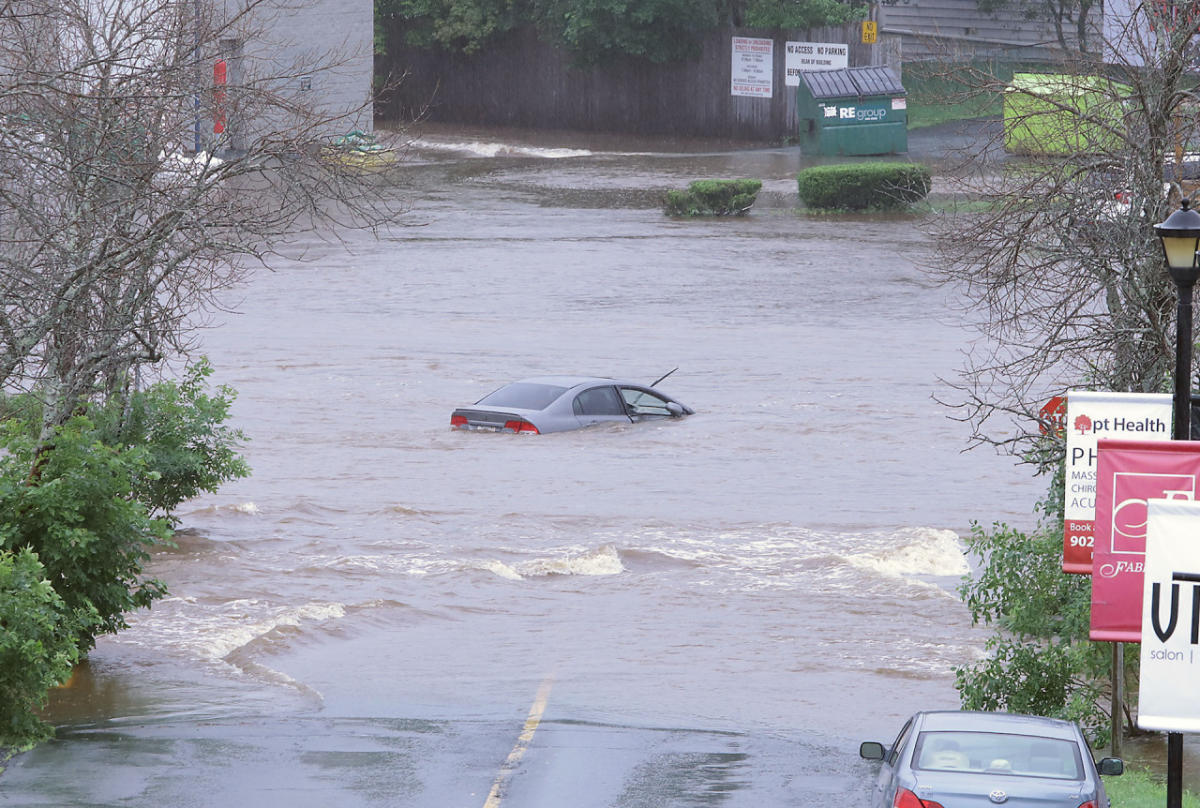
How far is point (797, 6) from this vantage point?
178 feet

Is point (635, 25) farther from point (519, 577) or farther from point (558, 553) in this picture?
point (519, 577)

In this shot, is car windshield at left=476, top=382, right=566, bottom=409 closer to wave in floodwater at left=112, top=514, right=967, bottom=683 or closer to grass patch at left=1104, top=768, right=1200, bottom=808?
wave in floodwater at left=112, top=514, right=967, bottom=683

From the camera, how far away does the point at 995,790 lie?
7934 mm

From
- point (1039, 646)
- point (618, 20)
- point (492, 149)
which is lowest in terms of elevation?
point (1039, 646)

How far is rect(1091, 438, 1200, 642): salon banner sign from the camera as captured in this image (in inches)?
361

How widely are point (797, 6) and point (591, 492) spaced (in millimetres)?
37038

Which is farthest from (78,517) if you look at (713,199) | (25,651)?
(713,199)

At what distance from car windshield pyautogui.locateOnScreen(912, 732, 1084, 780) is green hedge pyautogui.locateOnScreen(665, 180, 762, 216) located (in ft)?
117

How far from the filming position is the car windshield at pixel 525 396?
926 inches

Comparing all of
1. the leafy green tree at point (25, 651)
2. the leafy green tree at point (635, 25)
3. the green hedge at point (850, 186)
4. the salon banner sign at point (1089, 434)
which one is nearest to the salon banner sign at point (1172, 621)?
the salon banner sign at point (1089, 434)

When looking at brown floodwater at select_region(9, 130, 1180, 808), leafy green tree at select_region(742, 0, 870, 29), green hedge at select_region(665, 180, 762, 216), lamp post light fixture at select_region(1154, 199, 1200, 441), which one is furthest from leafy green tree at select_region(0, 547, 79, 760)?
leafy green tree at select_region(742, 0, 870, 29)

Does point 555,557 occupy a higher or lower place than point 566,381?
lower

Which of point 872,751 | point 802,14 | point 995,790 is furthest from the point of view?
point 802,14

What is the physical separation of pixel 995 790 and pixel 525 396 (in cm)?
1626
